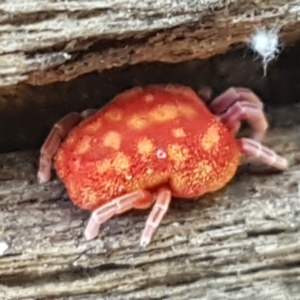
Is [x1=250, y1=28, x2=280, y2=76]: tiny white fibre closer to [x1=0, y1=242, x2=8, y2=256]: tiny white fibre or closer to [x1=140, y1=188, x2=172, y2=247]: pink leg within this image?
[x1=140, y1=188, x2=172, y2=247]: pink leg

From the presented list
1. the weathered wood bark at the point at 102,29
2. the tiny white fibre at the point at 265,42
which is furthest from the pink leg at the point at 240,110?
the weathered wood bark at the point at 102,29

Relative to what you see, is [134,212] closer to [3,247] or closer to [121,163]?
[121,163]

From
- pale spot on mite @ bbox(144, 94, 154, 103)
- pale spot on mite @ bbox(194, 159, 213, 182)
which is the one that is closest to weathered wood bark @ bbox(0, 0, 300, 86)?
pale spot on mite @ bbox(144, 94, 154, 103)

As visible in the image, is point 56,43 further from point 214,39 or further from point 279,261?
point 279,261

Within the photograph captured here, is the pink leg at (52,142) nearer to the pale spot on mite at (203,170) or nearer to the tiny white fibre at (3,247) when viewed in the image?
the tiny white fibre at (3,247)

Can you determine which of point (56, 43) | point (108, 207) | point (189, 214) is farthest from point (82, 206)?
point (56, 43)

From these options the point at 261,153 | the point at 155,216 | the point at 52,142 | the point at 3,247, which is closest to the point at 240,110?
the point at 261,153
